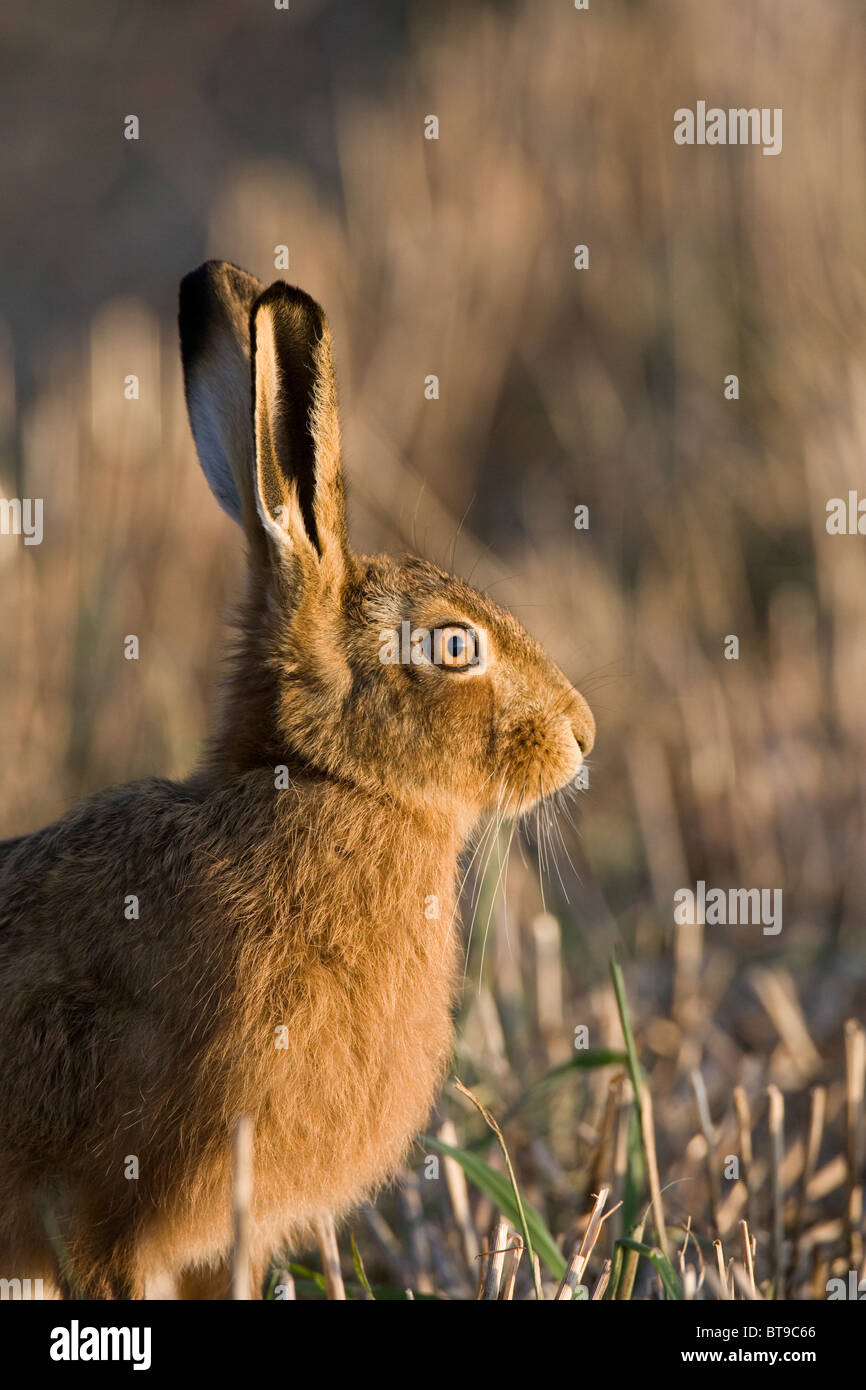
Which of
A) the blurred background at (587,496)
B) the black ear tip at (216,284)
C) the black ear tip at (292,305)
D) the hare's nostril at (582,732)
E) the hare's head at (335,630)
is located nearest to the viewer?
the black ear tip at (292,305)

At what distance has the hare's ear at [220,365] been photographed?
123 inches

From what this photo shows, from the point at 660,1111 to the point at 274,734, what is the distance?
6.45 ft

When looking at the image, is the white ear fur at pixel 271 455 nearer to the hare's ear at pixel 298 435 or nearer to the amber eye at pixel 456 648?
the hare's ear at pixel 298 435

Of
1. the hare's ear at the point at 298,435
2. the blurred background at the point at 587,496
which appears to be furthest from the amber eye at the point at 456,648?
the blurred background at the point at 587,496

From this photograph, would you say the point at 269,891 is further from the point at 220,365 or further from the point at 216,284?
the point at 216,284

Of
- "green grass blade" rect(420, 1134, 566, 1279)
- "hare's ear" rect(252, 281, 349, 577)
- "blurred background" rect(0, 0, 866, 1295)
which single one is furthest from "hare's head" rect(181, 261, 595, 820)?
"blurred background" rect(0, 0, 866, 1295)

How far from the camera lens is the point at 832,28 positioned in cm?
859

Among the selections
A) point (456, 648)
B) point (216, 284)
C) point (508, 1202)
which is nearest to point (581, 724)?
point (456, 648)

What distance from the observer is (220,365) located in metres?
3.20

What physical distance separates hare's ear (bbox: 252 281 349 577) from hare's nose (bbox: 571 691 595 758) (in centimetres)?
66

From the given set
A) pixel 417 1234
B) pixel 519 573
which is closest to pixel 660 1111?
pixel 417 1234

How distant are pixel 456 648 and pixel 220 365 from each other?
2.72 feet
